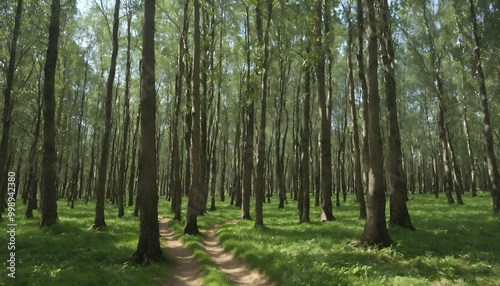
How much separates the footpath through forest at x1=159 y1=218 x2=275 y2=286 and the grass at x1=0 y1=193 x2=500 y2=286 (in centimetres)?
21

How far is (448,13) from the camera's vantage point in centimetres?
2670

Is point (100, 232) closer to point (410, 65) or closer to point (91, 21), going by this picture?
point (91, 21)

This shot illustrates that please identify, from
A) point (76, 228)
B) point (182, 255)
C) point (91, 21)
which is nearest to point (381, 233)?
point (182, 255)

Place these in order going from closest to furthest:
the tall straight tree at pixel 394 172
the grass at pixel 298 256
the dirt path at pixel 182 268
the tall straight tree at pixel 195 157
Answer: the grass at pixel 298 256 < the dirt path at pixel 182 268 < the tall straight tree at pixel 394 172 < the tall straight tree at pixel 195 157

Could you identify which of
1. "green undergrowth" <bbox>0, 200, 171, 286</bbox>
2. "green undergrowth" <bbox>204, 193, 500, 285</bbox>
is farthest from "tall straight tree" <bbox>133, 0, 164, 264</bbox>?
"green undergrowth" <bbox>204, 193, 500, 285</bbox>

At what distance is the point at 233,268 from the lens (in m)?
9.45

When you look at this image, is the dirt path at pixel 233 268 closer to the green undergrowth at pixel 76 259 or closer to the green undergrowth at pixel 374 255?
the green undergrowth at pixel 374 255

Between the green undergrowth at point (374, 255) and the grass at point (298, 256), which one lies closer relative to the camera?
the green undergrowth at point (374, 255)

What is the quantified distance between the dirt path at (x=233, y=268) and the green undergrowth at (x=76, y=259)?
1632mm

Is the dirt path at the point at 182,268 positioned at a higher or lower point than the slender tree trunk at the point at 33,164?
lower

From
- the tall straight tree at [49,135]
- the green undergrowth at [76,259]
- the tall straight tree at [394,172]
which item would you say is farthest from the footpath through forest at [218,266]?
the tall straight tree at [394,172]

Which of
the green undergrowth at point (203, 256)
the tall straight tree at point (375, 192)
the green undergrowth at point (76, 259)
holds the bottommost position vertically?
the green undergrowth at point (203, 256)

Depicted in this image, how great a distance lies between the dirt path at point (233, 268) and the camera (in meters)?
8.15

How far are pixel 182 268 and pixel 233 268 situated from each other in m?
1.44
